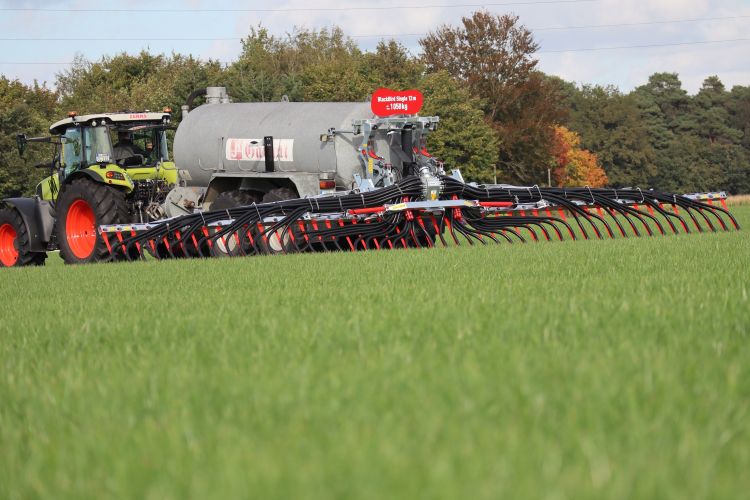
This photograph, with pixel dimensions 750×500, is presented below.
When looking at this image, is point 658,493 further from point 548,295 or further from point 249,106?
point 249,106

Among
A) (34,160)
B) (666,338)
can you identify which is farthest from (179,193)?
(34,160)

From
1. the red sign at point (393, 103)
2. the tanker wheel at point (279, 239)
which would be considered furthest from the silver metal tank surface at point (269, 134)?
the tanker wheel at point (279, 239)

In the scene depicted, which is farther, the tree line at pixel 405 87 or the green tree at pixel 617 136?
the green tree at pixel 617 136

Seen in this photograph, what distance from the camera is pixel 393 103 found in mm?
19422

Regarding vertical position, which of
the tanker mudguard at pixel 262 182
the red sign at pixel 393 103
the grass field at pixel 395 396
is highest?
the red sign at pixel 393 103

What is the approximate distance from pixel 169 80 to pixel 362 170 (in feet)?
157

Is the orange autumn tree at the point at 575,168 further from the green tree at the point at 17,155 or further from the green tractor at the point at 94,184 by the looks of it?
the green tractor at the point at 94,184

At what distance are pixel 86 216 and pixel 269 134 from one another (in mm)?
3583

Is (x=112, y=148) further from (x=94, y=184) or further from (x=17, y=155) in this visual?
(x=17, y=155)

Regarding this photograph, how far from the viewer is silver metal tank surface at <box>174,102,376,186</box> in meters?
19.3

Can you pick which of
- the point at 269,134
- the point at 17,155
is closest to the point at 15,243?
the point at 269,134

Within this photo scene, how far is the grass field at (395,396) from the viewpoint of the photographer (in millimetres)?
2740

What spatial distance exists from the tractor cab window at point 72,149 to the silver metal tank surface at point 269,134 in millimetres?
2164

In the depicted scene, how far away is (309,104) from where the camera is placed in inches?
793
